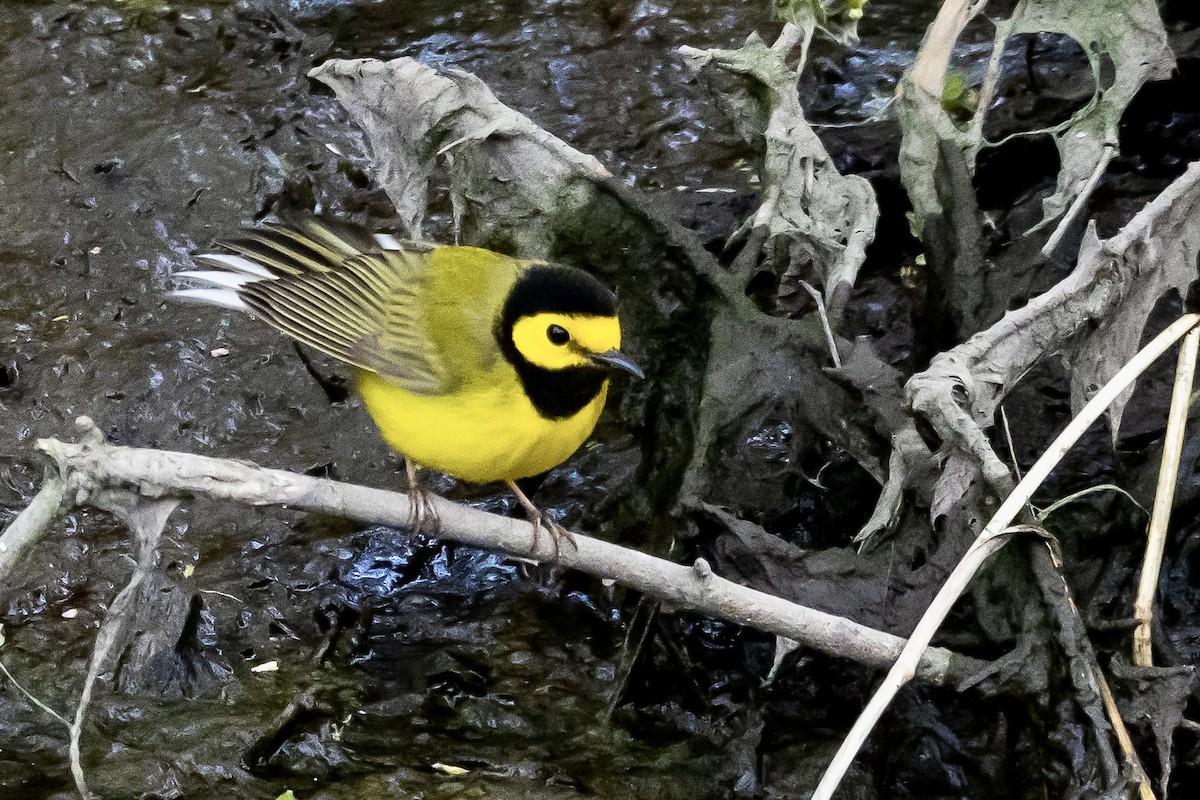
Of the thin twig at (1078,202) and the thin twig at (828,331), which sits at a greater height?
the thin twig at (1078,202)

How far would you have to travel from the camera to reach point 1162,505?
12.2 ft

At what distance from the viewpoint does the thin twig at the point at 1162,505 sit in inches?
143

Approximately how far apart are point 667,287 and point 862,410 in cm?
96

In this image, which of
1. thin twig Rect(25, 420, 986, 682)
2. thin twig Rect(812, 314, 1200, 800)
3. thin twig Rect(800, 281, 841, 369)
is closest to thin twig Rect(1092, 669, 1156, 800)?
thin twig Rect(25, 420, 986, 682)

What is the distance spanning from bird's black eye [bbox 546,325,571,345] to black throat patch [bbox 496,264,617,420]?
0.05 meters

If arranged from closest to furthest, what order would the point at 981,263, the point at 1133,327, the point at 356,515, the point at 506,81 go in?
1. the point at 356,515
2. the point at 1133,327
3. the point at 981,263
4. the point at 506,81

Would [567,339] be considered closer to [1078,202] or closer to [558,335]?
[558,335]

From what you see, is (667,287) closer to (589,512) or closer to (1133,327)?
(589,512)

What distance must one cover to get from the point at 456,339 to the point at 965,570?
1.59 meters

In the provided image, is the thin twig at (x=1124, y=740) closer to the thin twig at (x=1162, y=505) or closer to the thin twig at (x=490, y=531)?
the thin twig at (x=1162, y=505)

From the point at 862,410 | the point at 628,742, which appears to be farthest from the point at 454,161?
the point at 628,742

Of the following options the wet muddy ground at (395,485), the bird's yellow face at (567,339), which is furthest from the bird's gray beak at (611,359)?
the wet muddy ground at (395,485)

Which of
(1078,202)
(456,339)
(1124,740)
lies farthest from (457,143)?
(1124,740)

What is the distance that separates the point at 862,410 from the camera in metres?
4.07
